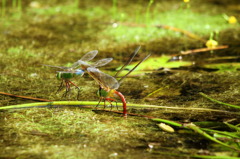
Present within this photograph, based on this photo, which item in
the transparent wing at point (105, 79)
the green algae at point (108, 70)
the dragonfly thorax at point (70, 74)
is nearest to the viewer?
the green algae at point (108, 70)

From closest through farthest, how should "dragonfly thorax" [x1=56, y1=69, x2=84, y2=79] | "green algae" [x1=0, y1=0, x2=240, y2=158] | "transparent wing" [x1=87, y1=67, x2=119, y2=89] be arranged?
"green algae" [x1=0, y1=0, x2=240, y2=158], "transparent wing" [x1=87, y1=67, x2=119, y2=89], "dragonfly thorax" [x1=56, y1=69, x2=84, y2=79]

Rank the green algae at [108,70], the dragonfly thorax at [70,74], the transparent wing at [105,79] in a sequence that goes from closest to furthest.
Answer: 1. the green algae at [108,70]
2. the transparent wing at [105,79]
3. the dragonfly thorax at [70,74]

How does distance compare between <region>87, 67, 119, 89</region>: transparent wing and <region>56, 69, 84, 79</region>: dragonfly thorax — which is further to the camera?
<region>56, 69, 84, 79</region>: dragonfly thorax

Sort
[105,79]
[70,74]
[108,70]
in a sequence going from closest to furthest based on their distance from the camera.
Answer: [105,79]
[70,74]
[108,70]

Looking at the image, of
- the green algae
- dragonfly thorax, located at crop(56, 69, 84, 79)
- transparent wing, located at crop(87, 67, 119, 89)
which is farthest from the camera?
dragonfly thorax, located at crop(56, 69, 84, 79)

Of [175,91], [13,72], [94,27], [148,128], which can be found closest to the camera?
[148,128]

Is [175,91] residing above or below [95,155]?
above

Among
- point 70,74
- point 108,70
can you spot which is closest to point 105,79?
point 70,74

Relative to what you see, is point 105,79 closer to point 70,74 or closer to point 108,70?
point 70,74

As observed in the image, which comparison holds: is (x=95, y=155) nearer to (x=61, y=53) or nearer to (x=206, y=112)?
(x=206, y=112)

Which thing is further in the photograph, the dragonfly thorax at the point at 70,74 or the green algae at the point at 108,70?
the dragonfly thorax at the point at 70,74

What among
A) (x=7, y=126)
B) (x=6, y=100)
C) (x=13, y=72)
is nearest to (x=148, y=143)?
(x=7, y=126)
